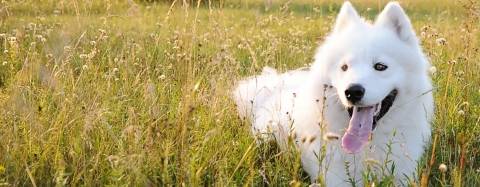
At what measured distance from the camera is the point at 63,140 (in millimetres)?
3348

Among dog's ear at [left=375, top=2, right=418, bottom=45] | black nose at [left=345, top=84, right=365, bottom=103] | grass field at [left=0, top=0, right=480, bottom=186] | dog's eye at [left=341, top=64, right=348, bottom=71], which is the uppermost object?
dog's ear at [left=375, top=2, right=418, bottom=45]

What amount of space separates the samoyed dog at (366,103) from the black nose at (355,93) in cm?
3

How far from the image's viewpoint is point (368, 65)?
10.8 feet

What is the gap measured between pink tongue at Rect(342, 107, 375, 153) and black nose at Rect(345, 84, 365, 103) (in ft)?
0.61

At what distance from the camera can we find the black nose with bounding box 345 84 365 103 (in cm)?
306

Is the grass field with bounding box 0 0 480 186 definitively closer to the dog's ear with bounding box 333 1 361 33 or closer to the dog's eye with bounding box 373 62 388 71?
the dog's eye with bounding box 373 62 388 71

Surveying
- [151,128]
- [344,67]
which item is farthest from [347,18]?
[151,128]

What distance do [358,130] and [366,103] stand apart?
211mm

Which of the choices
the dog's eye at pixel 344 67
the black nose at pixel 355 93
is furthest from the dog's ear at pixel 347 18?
the black nose at pixel 355 93

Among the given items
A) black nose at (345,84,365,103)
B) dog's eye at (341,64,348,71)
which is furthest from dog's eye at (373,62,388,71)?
black nose at (345,84,365,103)

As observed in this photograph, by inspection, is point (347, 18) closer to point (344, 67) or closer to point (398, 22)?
point (398, 22)

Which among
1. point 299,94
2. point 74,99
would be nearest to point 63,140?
point 74,99

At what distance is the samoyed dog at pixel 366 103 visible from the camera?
10.7ft

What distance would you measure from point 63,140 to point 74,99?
368 millimetres
